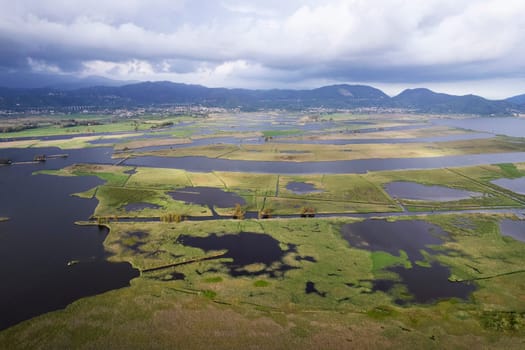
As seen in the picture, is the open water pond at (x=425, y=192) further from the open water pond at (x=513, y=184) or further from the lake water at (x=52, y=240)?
the lake water at (x=52, y=240)

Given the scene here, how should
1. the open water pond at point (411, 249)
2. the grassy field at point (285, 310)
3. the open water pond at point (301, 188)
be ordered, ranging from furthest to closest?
the open water pond at point (301, 188), the open water pond at point (411, 249), the grassy field at point (285, 310)

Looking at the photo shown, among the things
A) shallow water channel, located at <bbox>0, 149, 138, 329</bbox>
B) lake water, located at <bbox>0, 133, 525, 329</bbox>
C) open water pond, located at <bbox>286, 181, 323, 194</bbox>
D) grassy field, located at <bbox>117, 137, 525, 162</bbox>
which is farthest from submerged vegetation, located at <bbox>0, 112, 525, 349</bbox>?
grassy field, located at <bbox>117, 137, 525, 162</bbox>

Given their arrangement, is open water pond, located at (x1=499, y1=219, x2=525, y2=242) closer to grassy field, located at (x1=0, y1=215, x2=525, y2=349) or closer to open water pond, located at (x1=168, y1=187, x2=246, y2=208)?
grassy field, located at (x1=0, y1=215, x2=525, y2=349)

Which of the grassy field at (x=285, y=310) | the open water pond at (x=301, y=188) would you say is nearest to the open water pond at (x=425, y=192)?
the open water pond at (x=301, y=188)

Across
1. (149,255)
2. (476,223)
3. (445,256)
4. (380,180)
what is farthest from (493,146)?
(149,255)

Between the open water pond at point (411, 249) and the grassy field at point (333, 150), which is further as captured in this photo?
the grassy field at point (333, 150)

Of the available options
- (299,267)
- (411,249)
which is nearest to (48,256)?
(299,267)
